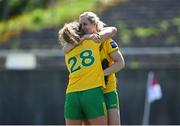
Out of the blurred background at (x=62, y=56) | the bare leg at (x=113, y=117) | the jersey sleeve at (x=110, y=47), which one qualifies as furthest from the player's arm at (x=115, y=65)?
the blurred background at (x=62, y=56)

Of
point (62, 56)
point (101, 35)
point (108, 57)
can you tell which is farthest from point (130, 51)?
point (101, 35)

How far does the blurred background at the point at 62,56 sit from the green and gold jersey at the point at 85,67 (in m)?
9.89

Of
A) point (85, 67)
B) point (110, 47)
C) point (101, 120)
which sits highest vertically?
point (110, 47)

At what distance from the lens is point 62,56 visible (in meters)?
20.8

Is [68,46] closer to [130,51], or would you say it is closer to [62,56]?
[130,51]

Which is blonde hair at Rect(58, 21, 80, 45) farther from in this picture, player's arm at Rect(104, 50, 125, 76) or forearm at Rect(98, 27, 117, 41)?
player's arm at Rect(104, 50, 125, 76)

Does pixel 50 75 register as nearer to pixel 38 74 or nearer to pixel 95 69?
pixel 38 74

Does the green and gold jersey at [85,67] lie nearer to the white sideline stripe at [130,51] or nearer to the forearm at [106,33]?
the forearm at [106,33]

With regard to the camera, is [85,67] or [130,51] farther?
[130,51]

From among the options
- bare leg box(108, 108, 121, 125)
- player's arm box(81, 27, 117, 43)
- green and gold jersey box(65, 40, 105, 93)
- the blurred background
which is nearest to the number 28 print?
green and gold jersey box(65, 40, 105, 93)

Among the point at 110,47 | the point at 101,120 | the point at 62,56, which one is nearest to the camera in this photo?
the point at 101,120

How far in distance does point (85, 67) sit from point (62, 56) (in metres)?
13.6

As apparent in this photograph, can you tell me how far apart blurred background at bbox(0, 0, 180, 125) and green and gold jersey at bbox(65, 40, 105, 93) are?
9891mm

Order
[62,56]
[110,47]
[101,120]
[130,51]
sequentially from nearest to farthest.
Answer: [101,120]
[110,47]
[130,51]
[62,56]
